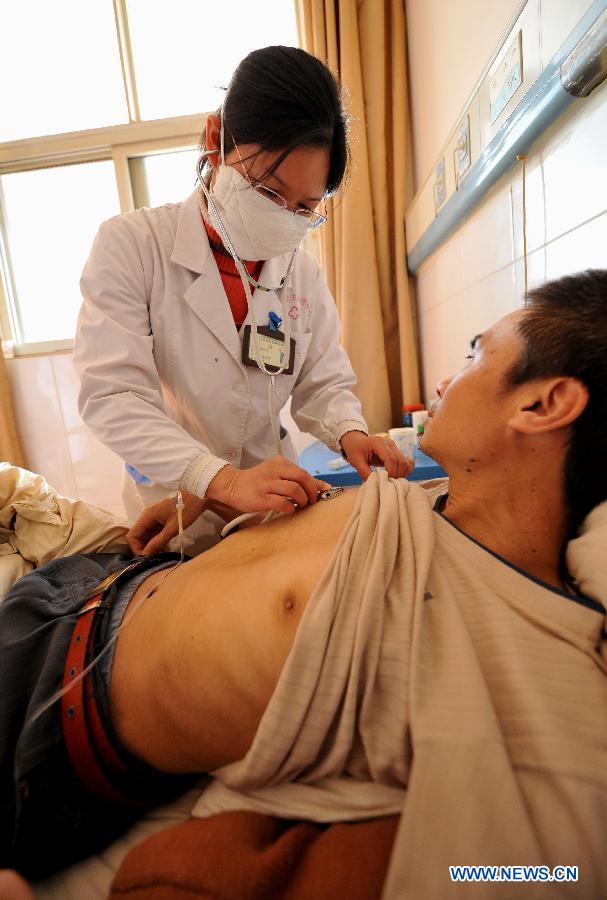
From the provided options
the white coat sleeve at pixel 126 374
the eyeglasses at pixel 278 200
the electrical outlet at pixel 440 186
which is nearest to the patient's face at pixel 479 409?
the white coat sleeve at pixel 126 374

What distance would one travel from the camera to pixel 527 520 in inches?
32.3

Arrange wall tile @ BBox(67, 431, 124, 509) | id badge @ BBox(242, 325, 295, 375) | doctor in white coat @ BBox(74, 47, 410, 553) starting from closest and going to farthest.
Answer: doctor in white coat @ BBox(74, 47, 410, 553)
id badge @ BBox(242, 325, 295, 375)
wall tile @ BBox(67, 431, 124, 509)

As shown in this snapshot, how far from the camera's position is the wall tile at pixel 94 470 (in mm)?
3193

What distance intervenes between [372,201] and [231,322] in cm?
177

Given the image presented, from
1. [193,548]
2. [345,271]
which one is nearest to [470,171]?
[345,271]

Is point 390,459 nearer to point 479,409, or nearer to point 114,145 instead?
point 479,409

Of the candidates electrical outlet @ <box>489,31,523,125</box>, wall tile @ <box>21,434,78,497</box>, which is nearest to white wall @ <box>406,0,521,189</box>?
electrical outlet @ <box>489,31,523,125</box>

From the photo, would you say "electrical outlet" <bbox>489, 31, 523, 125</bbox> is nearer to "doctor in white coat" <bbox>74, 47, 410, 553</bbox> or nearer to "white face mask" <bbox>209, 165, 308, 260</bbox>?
"doctor in white coat" <bbox>74, 47, 410, 553</bbox>

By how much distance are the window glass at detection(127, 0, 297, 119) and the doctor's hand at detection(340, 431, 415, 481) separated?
8.81 feet

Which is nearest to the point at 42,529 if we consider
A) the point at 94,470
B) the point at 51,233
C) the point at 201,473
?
the point at 201,473

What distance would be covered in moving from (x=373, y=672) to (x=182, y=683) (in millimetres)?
313

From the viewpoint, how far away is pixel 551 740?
1.71 feet

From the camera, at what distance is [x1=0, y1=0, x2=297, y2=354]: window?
2.93 m

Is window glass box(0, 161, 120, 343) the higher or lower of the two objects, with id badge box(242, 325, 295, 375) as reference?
higher
